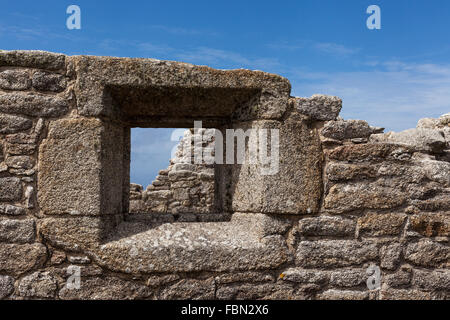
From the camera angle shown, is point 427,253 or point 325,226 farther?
point 427,253

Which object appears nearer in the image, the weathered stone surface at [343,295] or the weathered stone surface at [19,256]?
the weathered stone surface at [19,256]

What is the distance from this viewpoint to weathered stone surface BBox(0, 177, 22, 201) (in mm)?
2564

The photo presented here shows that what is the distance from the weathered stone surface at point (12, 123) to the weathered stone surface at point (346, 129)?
1961 millimetres

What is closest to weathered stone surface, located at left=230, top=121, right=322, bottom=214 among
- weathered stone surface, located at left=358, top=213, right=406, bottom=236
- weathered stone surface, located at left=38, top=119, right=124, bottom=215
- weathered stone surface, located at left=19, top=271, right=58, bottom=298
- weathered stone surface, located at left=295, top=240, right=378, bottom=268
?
weathered stone surface, located at left=295, top=240, right=378, bottom=268

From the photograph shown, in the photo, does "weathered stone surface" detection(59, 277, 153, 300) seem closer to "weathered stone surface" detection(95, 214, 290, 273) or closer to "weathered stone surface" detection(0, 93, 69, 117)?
"weathered stone surface" detection(95, 214, 290, 273)

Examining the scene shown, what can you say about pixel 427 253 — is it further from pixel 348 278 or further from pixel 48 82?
pixel 48 82

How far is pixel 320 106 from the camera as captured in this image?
2900 mm

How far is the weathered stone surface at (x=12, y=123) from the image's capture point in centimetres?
257

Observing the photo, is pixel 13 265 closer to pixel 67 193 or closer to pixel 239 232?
pixel 67 193

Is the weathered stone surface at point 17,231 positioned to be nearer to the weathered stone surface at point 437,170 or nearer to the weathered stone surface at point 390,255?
the weathered stone surface at point 390,255

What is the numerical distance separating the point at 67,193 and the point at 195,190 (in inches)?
171

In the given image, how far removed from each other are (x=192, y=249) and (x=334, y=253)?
38.3 inches

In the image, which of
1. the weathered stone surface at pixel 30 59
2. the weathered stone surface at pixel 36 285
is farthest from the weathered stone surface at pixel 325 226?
the weathered stone surface at pixel 30 59

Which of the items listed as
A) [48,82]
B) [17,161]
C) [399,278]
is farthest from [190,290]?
[48,82]
